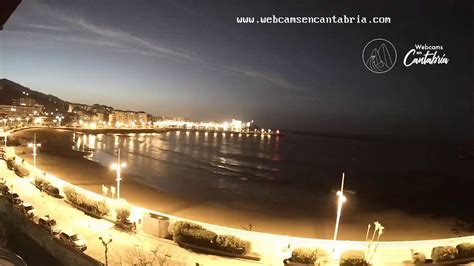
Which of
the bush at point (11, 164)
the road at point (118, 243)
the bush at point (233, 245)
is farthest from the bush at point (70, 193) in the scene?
the bush at point (11, 164)

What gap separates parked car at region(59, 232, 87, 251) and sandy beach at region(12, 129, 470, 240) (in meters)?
12.8

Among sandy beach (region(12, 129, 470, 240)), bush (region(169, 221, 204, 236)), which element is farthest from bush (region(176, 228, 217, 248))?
sandy beach (region(12, 129, 470, 240))

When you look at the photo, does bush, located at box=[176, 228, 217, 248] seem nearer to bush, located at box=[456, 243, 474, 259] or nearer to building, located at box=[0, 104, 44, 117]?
bush, located at box=[456, 243, 474, 259]

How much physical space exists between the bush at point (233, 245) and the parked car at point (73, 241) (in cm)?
567

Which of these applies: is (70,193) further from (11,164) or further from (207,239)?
(11,164)

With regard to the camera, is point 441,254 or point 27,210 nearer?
point 441,254

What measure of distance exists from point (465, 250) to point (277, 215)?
648 inches

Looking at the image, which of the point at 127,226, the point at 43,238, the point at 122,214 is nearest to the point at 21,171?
the point at 122,214

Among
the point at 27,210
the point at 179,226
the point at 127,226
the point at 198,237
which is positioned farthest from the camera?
the point at 27,210

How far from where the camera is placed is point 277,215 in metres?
31.5

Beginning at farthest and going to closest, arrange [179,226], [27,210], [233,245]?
1. [27,210]
2. [179,226]
3. [233,245]


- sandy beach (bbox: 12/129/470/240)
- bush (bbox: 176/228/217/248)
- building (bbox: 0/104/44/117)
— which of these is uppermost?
building (bbox: 0/104/44/117)

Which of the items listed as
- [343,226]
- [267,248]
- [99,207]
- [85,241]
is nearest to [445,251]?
[267,248]

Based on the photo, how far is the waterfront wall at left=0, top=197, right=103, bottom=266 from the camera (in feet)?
43.1
